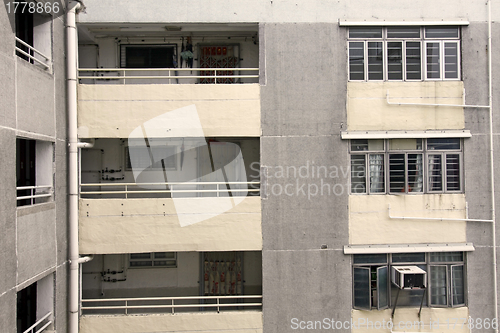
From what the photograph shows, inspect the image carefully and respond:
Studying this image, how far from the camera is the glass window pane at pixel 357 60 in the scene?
774 centimetres

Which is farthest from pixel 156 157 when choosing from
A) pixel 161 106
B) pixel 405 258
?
pixel 405 258

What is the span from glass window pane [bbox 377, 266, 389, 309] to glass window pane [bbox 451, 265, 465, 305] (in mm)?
1624

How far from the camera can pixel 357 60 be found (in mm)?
7750

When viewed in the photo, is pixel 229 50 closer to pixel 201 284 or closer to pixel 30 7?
pixel 30 7

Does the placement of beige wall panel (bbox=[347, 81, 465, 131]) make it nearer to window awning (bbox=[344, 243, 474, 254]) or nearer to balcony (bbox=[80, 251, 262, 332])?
window awning (bbox=[344, 243, 474, 254])

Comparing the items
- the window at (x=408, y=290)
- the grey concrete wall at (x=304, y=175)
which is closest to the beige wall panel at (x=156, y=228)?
the grey concrete wall at (x=304, y=175)

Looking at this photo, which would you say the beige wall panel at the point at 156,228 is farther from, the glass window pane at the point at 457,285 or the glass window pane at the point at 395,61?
the glass window pane at the point at 457,285

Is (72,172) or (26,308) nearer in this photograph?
(26,308)

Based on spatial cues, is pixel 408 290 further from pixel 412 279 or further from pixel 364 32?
pixel 364 32

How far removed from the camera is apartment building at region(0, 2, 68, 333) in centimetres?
553

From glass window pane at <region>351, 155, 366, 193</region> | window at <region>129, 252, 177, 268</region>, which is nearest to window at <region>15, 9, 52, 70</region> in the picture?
window at <region>129, 252, 177, 268</region>

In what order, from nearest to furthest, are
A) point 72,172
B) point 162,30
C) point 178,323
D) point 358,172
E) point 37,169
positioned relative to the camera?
point 37,169 < point 72,172 < point 178,323 < point 358,172 < point 162,30

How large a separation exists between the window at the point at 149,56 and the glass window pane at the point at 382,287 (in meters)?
7.55

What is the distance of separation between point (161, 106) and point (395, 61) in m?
5.73
